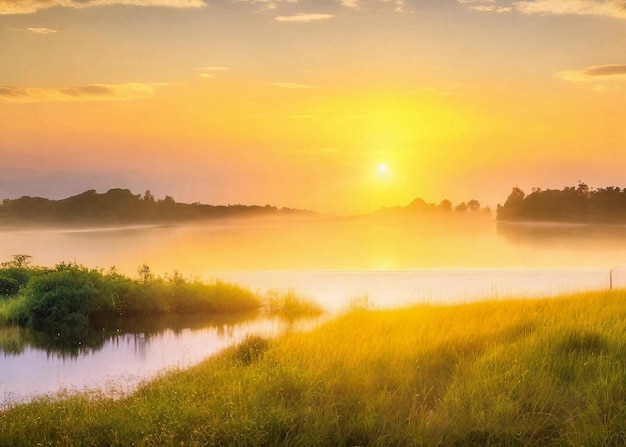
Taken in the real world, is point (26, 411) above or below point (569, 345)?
below

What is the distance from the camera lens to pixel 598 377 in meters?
10.5

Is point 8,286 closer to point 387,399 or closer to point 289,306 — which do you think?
point 289,306

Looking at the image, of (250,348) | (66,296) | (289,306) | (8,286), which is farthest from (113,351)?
(8,286)

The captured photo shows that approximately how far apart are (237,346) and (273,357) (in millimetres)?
2678

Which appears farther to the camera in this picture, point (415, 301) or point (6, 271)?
point (6, 271)

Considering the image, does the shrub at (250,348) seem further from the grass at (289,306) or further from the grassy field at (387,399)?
the grass at (289,306)

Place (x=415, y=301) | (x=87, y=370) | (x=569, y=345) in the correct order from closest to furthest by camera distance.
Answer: (x=569, y=345), (x=87, y=370), (x=415, y=301)

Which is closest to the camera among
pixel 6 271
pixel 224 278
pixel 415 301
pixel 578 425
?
pixel 578 425

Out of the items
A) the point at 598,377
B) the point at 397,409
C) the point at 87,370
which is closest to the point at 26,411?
the point at 87,370

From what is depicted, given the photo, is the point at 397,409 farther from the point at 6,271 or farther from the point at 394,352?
the point at 6,271

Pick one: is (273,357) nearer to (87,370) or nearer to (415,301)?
(87,370)

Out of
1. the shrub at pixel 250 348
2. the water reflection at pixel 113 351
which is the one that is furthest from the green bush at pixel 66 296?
the shrub at pixel 250 348

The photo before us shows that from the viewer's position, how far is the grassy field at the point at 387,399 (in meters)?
8.80

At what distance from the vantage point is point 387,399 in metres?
9.80
